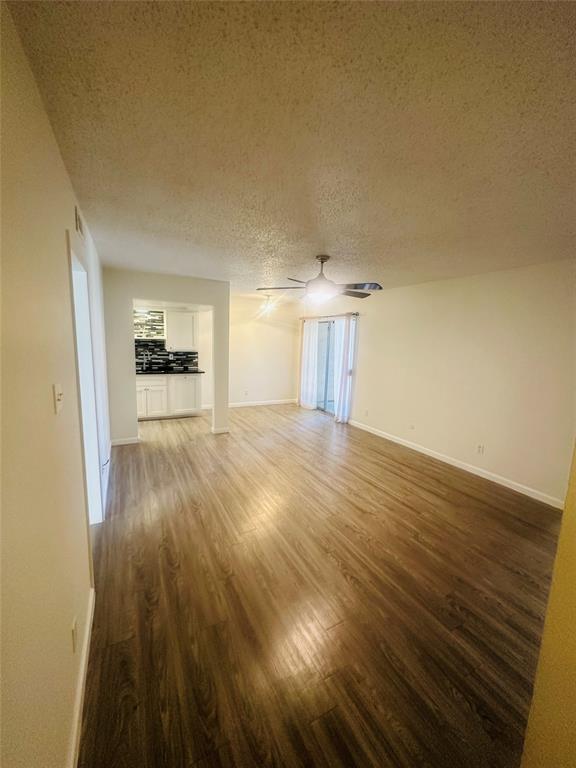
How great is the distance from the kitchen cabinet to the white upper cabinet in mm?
842

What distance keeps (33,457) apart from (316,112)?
1.55 meters

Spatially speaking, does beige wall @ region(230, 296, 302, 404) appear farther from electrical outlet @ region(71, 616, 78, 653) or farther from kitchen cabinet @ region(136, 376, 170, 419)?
electrical outlet @ region(71, 616, 78, 653)

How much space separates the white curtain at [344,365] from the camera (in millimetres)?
5449

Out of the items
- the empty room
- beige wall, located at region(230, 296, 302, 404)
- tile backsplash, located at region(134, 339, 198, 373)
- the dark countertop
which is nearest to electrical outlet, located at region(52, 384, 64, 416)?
the empty room

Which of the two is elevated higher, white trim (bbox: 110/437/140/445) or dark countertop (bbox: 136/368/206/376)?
dark countertop (bbox: 136/368/206/376)

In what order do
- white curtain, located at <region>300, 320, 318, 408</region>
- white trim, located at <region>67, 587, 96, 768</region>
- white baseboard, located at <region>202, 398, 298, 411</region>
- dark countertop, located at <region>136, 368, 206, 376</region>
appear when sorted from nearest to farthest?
white trim, located at <region>67, 587, 96, 768</region>, dark countertop, located at <region>136, 368, 206, 376</region>, white baseboard, located at <region>202, 398, 298, 411</region>, white curtain, located at <region>300, 320, 318, 408</region>

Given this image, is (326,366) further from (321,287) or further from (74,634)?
(74,634)

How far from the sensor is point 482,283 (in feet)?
11.5

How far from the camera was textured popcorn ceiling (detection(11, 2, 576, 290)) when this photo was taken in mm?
812

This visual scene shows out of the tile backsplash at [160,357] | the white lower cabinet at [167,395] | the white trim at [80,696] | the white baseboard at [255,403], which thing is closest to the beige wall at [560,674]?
the white trim at [80,696]

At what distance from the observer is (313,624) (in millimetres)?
1629

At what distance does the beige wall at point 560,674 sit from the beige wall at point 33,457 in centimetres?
124

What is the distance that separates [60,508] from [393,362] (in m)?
4.52

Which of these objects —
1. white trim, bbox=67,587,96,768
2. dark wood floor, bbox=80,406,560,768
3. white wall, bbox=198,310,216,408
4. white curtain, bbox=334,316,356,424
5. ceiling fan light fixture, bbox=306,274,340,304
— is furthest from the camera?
white wall, bbox=198,310,216,408
